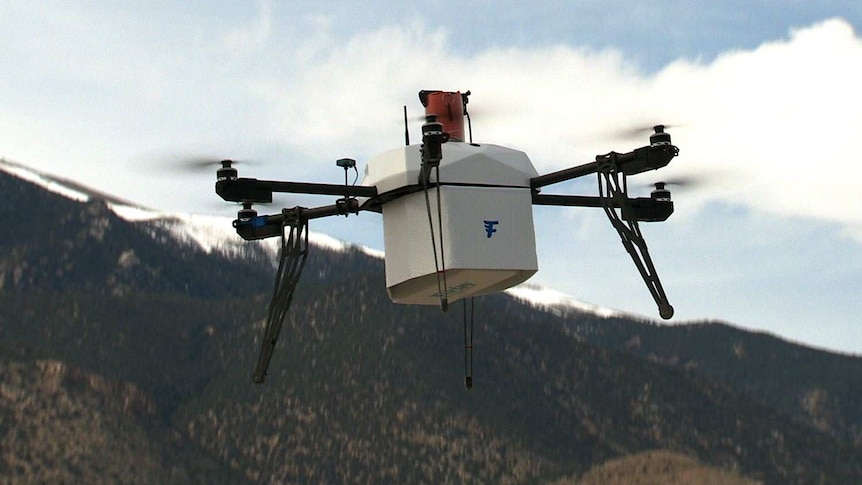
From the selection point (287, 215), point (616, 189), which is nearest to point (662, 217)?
point (616, 189)

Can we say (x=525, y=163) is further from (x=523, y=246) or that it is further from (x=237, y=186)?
(x=237, y=186)

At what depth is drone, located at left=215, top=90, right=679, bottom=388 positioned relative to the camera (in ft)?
99.1

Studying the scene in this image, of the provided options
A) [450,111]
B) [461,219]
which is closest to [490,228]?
[461,219]

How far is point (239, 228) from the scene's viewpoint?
107 ft

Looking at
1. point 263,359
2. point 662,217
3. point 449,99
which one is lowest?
point 263,359

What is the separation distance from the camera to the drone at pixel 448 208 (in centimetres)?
3022

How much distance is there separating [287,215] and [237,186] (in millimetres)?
1997

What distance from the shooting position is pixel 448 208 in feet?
102

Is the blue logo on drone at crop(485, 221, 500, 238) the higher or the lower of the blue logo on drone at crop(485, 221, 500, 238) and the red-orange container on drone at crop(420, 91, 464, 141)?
the lower

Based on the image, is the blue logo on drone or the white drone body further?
the blue logo on drone

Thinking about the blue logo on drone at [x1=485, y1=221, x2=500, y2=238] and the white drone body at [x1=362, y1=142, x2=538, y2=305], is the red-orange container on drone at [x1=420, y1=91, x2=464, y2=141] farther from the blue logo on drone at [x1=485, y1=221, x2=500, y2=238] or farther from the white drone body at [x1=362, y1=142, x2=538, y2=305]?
the blue logo on drone at [x1=485, y1=221, x2=500, y2=238]

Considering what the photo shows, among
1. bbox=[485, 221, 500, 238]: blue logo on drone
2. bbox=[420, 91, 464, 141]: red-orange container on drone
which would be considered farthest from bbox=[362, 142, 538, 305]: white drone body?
bbox=[420, 91, 464, 141]: red-orange container on drone

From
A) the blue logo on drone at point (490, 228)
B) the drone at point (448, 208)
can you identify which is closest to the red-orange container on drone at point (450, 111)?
the drone at point (448, 208)

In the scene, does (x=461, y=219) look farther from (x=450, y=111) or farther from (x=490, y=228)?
(x=450, y=111)
